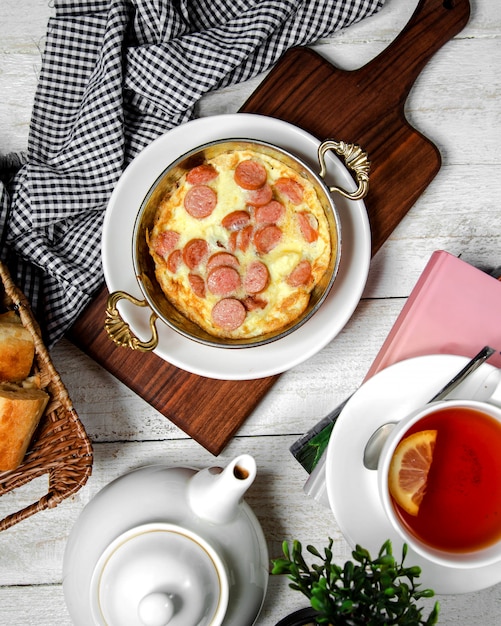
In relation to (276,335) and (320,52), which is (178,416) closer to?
(276,335)

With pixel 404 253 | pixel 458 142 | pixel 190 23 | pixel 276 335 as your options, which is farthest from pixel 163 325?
pixel 458 142

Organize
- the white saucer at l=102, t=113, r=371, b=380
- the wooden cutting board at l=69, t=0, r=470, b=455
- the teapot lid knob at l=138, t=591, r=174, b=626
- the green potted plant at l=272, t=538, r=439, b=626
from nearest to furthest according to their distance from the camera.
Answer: the green potted plant at l=272, t=538, r=439, b=626 → the teapot lid knob at l=138, t=591, r=174, b=626 → the white saucer at l=102, t=113, r=371, b=380 → the wooden cutting board at l=69, t=0, r=470, b=455

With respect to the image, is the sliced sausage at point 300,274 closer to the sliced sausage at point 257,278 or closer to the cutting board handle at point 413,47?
the sliced sausage at point 257,278

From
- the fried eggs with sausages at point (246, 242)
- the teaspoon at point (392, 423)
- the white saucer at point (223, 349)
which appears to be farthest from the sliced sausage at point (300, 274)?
the teaspoon at point (392, 423)

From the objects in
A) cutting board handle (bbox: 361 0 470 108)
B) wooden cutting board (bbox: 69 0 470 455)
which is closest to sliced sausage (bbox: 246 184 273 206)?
wooden cutting board (bbox: 69 0 470 455)

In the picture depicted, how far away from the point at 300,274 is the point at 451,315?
0.37m

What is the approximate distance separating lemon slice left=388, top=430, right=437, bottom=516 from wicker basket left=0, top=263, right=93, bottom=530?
2.23 feet

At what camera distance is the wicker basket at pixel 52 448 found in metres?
1.47

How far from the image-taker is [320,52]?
5.40 feet

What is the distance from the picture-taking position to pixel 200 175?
4.69 ft

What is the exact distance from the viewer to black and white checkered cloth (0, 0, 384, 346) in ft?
5.06

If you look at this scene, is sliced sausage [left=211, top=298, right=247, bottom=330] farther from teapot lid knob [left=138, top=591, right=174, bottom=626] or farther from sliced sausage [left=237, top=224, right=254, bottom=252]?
teapot lid knob [left=138, top=591, right=174, bottom=626]

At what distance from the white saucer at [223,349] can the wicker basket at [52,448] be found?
21cm

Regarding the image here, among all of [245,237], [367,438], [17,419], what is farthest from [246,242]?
[17,419]
